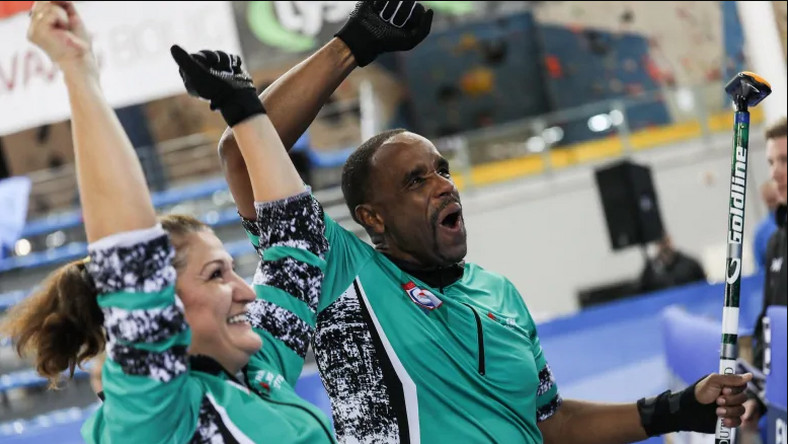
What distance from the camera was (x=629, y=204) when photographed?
862 cm

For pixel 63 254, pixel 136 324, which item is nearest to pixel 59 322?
pixel 136 324

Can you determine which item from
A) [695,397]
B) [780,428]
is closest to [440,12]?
[780,428]

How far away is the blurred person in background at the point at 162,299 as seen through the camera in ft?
4.80

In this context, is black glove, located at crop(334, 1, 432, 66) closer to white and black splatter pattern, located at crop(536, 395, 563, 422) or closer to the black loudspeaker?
white and black splatter pattern, located at crop(536, 395, 563, 422)

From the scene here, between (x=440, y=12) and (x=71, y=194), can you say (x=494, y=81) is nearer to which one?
(x=71, y=194)

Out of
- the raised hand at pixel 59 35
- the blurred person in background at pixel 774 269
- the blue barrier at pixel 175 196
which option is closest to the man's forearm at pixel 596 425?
the blurred person in background at pixel 774 269

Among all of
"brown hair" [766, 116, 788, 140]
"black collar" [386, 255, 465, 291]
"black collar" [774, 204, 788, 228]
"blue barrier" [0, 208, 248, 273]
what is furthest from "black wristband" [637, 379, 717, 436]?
"blue barrier" [0, 208, 248, 273]

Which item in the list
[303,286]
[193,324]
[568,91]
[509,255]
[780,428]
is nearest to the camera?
[193,324]

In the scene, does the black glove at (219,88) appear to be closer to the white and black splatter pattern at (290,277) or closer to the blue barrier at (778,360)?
the white and black splatter pattern at (290,277)

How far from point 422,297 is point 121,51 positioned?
9.36 feet

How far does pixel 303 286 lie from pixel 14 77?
3281 mm

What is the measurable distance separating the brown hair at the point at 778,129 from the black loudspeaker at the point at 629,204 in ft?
14.7

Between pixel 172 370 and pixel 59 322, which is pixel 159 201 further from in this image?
pixel 172 370

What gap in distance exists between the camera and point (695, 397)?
2.41 m
